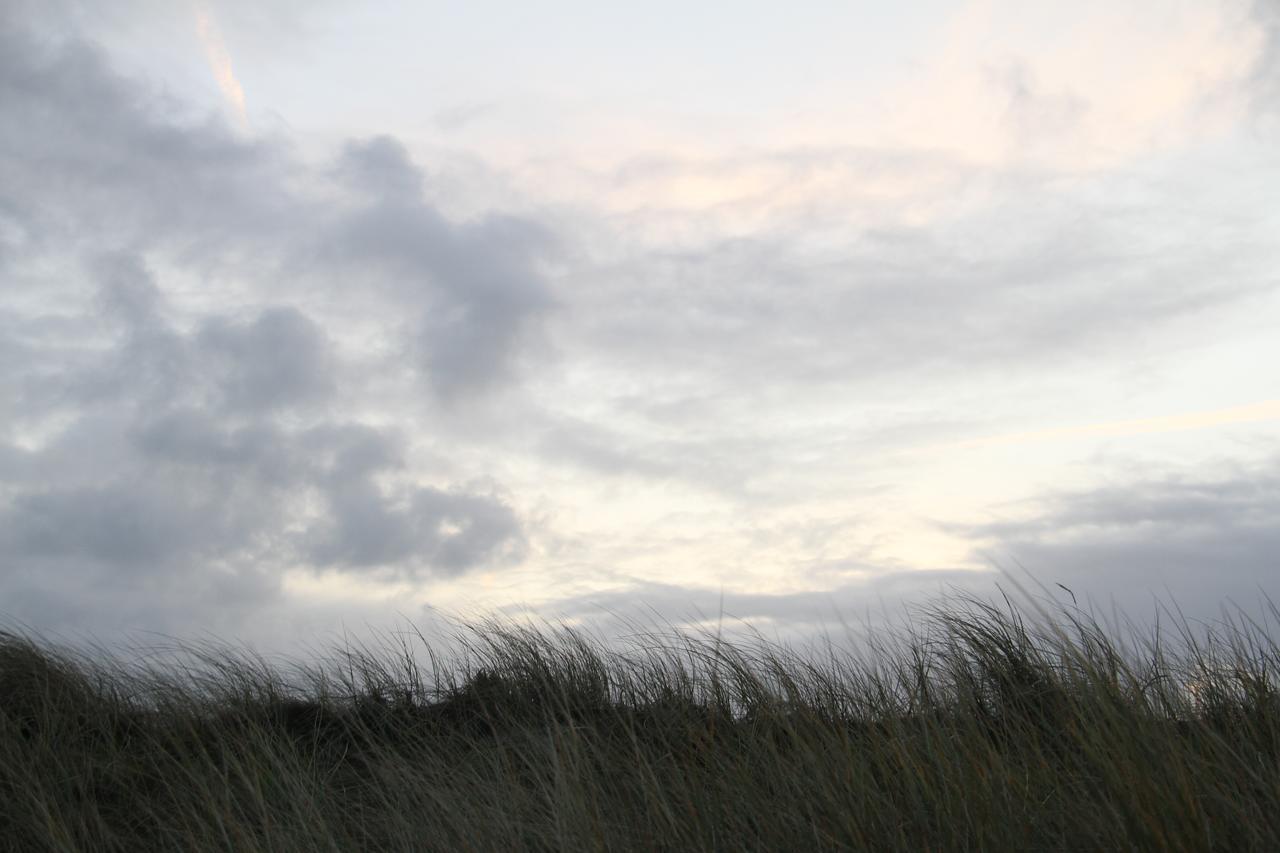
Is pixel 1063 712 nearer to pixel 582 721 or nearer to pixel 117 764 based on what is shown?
pixel 582 721

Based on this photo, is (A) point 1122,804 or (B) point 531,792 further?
(B) point 531,792

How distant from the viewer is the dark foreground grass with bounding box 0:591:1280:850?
11.5ft

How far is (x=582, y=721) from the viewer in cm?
668

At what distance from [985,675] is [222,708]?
5.59 metres

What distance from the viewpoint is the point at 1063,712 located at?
4.85 meters

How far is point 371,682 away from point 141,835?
217 centimetres

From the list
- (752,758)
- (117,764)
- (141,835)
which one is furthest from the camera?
(117,764)

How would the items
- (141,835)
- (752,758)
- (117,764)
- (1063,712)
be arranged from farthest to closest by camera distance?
(117,764), (141,835), (752,758), (1063,712)

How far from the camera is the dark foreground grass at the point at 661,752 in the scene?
3516 mm


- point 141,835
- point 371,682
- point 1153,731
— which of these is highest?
point 371,682

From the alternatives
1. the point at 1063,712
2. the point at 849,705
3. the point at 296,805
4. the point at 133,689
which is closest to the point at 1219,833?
the point at 1063,712

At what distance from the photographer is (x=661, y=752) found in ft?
19.5

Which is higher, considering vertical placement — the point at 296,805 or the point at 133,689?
the point at 133,689

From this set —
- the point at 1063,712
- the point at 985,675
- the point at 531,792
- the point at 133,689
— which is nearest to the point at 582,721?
the point at 531,792
